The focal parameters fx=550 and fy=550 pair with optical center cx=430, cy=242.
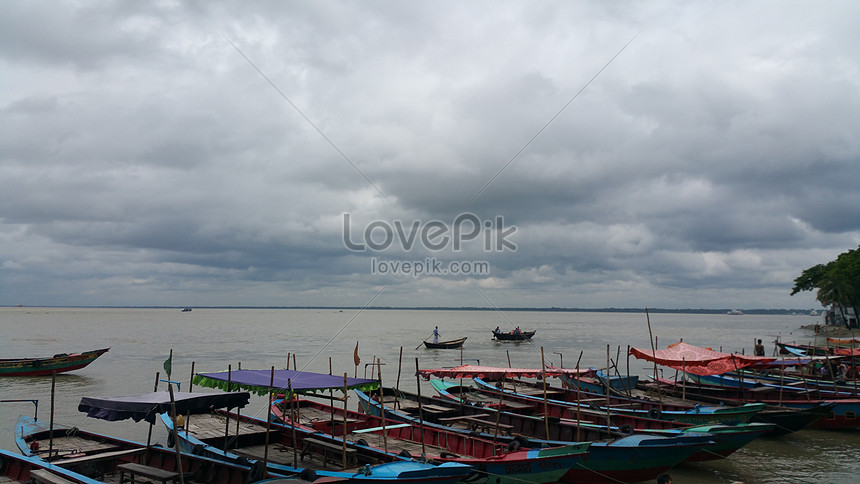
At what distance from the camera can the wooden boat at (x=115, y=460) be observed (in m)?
10.0

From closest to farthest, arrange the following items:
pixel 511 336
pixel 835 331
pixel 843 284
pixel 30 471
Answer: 1. pixel 30 471
2. pixel 511 336
3. pixel 843 284
4. pixel 835 331

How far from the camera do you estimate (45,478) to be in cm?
888

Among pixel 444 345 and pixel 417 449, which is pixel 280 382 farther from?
pixel 444 345

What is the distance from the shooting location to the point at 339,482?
9383 mm

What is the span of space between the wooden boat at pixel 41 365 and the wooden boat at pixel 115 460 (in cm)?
1903

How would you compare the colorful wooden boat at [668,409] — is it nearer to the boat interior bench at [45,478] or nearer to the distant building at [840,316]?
the boat interior bench at [45,478]

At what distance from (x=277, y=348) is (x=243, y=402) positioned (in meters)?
41.3

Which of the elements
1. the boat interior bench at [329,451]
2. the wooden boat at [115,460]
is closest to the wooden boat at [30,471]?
the wooden boat at [115,460]

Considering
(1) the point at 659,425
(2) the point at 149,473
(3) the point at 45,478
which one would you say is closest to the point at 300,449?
(2) the point at 149,473

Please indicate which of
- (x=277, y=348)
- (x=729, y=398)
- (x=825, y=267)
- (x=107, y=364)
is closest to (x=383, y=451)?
(x=729, y=398)

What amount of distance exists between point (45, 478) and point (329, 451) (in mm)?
4848

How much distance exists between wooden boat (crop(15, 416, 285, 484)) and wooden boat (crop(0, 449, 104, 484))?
0.16 m

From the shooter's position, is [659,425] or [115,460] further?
[659,425]

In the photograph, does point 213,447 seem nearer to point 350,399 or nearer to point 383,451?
point 383,451
